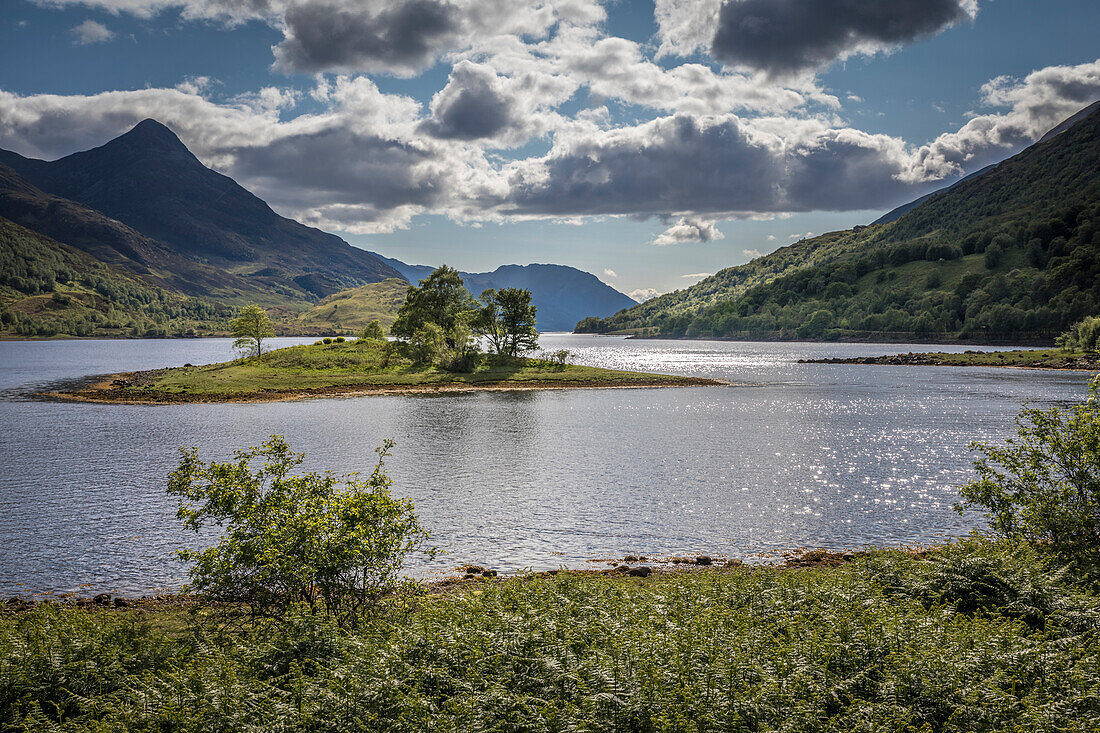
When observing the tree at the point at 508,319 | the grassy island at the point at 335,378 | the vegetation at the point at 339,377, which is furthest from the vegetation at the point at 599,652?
the tree at the point at 508,319

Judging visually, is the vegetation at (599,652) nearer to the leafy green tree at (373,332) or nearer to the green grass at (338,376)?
the green grass at (338,376)

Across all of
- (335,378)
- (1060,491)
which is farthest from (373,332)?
(1060,491)

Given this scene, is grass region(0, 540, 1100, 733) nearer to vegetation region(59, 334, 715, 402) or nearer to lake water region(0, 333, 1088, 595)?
lake water region(0, 333, 1088, 595)

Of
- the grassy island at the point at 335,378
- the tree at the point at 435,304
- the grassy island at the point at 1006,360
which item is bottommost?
the grassy island at the point at 1006,360

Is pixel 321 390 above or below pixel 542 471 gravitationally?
above

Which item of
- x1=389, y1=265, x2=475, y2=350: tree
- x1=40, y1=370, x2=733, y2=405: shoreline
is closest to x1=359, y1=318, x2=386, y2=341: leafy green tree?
x1=389, y1=265, x2=475, y2=350: tree

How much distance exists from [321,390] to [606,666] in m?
96.0

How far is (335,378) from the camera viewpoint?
111 m

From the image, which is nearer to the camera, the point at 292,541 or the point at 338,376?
the point at 292,541

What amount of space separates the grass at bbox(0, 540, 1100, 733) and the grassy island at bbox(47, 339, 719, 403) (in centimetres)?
8259

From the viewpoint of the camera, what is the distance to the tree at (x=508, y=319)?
13388cm

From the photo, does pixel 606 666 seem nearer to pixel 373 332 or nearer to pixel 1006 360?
pixel 373 332

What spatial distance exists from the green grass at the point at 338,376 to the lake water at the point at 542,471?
13.3 metres

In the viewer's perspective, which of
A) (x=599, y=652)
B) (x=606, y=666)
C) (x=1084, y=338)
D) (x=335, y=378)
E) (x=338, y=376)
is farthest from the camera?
(x=1084, y=338)
